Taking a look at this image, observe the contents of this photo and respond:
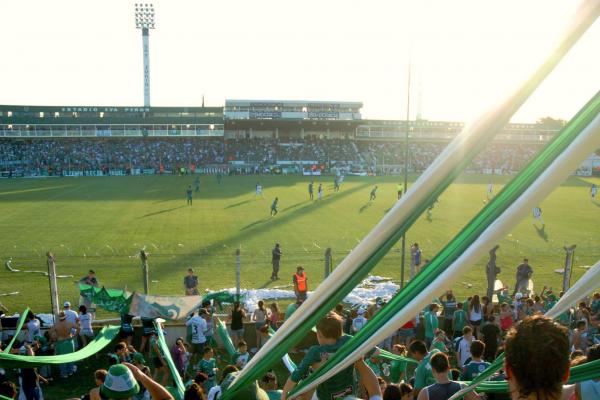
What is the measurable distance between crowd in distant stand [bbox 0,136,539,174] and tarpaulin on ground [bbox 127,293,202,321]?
45.4 metres

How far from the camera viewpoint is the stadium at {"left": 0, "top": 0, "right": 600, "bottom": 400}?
2125 mm

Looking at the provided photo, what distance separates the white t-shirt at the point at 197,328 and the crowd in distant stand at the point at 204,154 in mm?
47019

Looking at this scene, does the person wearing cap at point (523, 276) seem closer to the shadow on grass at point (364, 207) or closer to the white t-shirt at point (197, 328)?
the white t-shirt at point (197, 328)

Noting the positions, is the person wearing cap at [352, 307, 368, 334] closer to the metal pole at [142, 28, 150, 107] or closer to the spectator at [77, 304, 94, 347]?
the spectator at [77, 304, 94, 347]

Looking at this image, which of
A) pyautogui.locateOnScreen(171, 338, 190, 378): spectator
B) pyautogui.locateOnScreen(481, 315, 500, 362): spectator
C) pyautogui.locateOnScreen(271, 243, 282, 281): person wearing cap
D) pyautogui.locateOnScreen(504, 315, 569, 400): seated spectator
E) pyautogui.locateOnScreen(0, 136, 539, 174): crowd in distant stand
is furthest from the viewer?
pyautogui.locateOnScreen(0, 136, 539, 174): crowd in distant stand

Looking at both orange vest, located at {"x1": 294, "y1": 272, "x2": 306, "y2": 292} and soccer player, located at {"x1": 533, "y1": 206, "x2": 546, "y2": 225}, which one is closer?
orange vest, located at {"x1": 294, "y1": 272, "x2": 306, "y2": 292}

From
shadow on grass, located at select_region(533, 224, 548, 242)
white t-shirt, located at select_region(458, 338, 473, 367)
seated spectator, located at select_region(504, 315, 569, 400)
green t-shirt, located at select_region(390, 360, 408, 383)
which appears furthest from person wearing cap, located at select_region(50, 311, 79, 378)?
shadow on grass, located at select_region(533, 224, 548, 242)

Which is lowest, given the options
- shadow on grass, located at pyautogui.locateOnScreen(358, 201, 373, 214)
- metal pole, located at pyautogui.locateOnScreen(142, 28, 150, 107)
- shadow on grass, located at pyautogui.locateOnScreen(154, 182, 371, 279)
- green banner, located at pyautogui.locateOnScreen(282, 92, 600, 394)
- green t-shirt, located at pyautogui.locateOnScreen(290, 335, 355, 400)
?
shadow on grass, located at pyautogui.locateOnScreen(154, 182, 371, 279)

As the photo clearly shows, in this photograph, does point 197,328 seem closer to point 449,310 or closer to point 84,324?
point 84,324

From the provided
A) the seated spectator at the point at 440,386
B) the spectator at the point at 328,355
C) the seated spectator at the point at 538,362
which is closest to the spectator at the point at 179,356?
the seated spectator at the point at 440,386

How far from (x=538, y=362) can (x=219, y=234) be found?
22058 mm

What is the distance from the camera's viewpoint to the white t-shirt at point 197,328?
411 inches

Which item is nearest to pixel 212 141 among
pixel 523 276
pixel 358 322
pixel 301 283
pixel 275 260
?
pixel 275 260

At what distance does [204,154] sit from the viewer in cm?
6372
